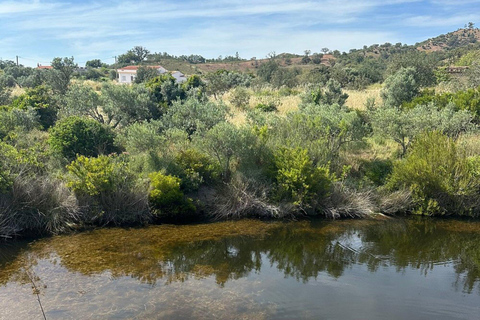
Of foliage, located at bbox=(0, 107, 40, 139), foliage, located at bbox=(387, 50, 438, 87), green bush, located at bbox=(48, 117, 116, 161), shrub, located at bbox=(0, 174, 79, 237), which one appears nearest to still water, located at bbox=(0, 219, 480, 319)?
shrub, located at bbox=(0, 174, 79, 237)

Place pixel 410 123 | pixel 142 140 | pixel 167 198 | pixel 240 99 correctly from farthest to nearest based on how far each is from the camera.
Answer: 1. pixel 240 99
2. pixel 410 123
3. pixel 142 140
4. pixel 167 198

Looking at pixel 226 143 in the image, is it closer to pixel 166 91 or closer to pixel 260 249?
pixel 260 249

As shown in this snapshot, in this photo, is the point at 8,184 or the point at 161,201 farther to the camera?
the point at 161,201

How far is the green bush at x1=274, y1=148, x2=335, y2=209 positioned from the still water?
3.92 ft

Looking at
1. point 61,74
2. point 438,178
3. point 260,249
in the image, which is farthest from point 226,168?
point 61,74

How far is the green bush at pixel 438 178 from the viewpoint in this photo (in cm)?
1673

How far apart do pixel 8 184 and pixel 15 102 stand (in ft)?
44.2

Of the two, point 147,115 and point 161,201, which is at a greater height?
point 147,115

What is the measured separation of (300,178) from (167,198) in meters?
5.57

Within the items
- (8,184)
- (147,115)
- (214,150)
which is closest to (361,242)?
(214,150)

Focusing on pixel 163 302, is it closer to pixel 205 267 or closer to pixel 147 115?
pixel 205 267

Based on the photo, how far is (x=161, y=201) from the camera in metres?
15.5

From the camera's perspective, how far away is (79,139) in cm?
1828

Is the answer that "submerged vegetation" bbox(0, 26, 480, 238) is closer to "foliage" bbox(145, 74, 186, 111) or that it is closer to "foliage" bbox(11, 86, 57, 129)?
"foliage" bbox(11, 86, 57, 129)
